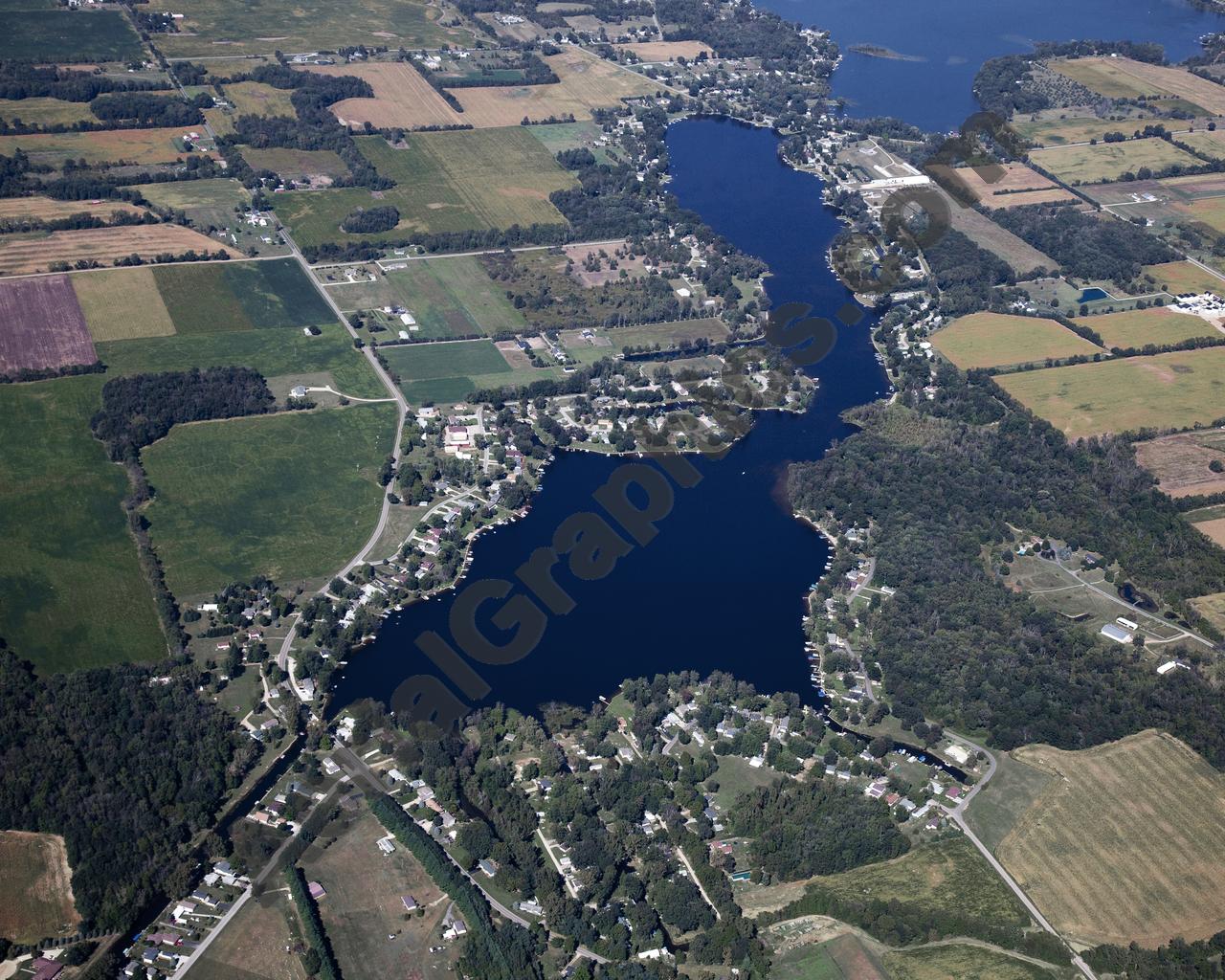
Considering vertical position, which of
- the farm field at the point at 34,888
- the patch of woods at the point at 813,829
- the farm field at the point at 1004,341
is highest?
the farm field at the point at 1004,341

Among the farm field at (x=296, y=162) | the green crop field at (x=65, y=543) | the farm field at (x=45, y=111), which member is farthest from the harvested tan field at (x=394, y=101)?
the green crop field at (x=65, y=543)

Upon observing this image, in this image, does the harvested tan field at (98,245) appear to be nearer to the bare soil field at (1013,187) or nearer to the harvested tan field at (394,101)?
the harvested tan field at (394,101)

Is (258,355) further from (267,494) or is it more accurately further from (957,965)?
(957,965)

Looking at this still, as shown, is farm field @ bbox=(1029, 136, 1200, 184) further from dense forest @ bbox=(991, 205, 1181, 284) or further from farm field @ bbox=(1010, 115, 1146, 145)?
dense forest @ bbox=(991, 205, 1181, 284)

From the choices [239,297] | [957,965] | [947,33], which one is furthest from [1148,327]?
[947,33]

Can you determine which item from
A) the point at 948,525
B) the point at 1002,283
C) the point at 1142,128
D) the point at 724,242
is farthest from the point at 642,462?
the point at 1142,128

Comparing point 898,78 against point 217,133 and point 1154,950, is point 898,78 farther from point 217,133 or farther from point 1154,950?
point 1154,950
